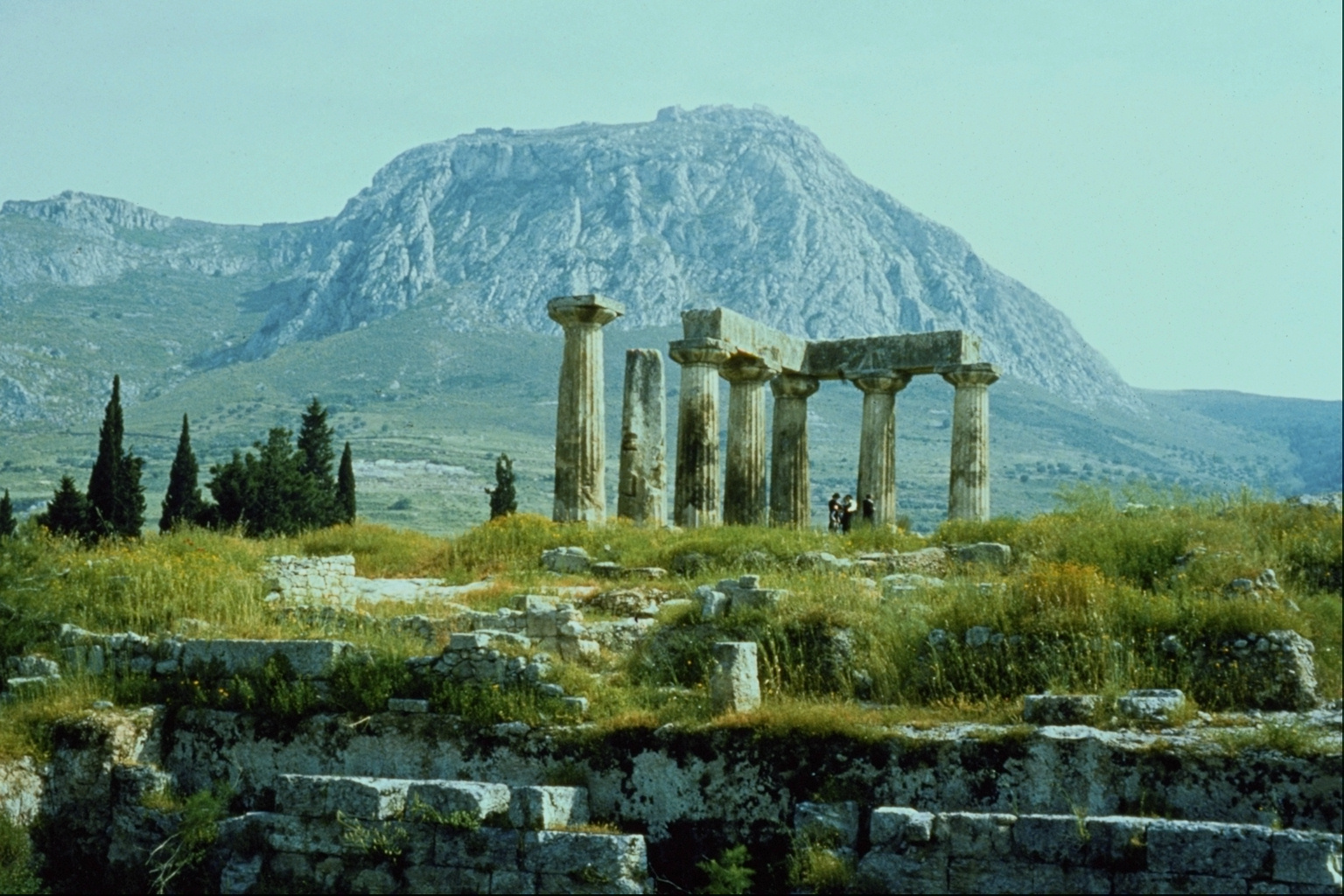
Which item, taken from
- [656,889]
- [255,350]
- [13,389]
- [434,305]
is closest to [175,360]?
[255,350]

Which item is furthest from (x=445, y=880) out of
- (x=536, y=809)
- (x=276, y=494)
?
(x=276, y=494)

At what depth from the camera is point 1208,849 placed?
363 inches

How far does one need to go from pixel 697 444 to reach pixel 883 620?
17069 mm

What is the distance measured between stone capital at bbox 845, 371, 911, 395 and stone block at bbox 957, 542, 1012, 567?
13396 mm

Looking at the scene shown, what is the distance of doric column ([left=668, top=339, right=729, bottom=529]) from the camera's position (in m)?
30.2

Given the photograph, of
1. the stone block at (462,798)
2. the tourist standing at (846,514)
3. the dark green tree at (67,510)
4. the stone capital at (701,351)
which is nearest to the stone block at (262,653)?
the stone block at (462,798)

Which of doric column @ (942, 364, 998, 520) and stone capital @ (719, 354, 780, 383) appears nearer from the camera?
stone capital @ (719, 354, 780, 383)

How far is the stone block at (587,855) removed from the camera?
1082 centimetres

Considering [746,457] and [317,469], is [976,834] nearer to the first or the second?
[746,457]

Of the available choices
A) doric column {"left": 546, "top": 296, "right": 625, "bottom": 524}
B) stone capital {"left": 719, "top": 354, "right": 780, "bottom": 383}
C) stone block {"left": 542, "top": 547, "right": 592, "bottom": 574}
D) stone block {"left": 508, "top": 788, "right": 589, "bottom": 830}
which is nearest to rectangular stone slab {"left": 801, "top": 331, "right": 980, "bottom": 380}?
stone capital {"left": 719, "top": 354, "right": 780, "bottom": 383}

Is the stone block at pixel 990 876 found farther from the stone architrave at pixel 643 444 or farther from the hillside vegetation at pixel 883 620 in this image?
the stone architrave at pixel 643 444

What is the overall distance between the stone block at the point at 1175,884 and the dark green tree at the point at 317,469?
118ft

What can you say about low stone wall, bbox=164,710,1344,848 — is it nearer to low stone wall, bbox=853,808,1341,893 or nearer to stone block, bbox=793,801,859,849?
stone block, bbox=793,801,859,849

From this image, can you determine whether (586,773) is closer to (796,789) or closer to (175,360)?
(796,789)
